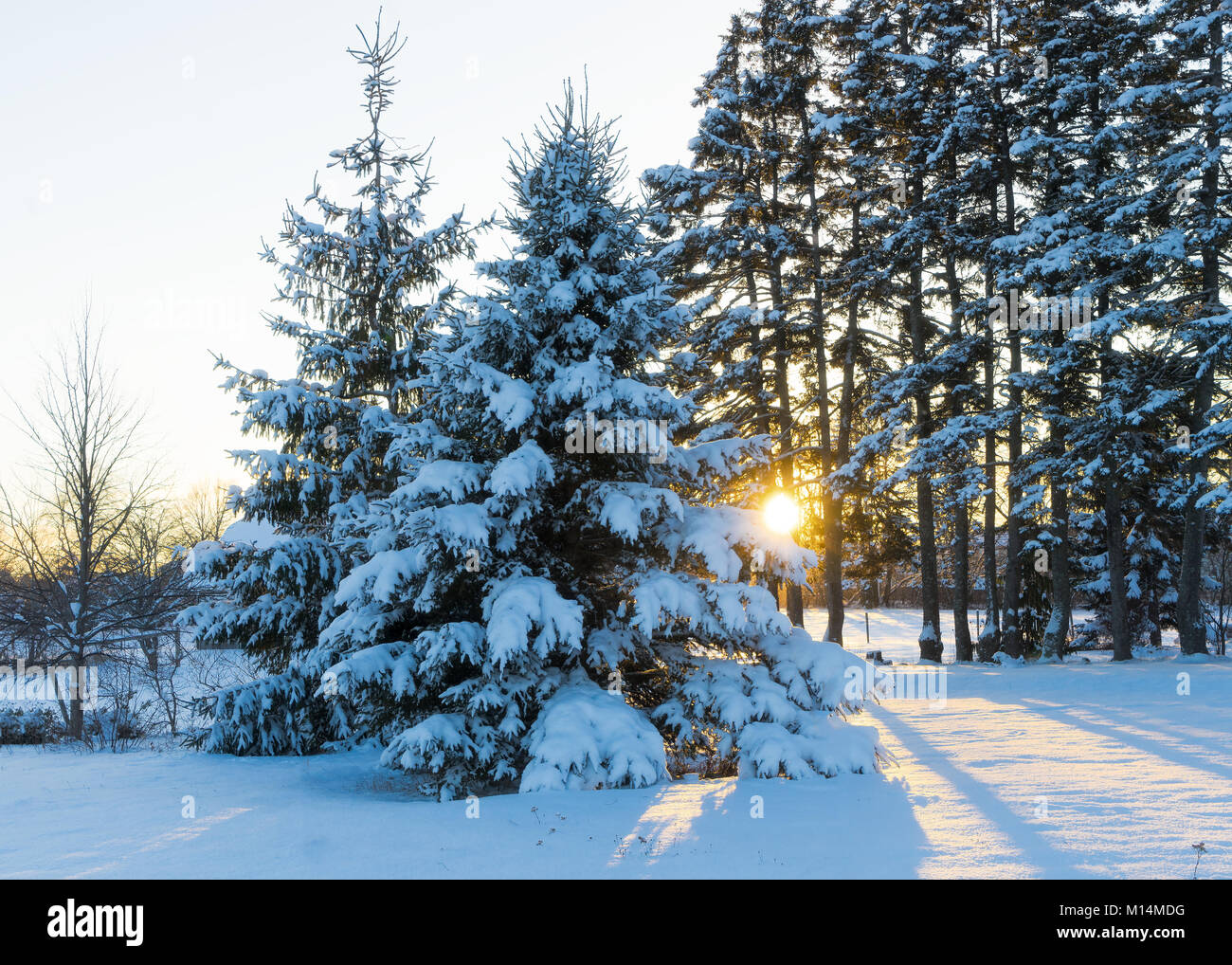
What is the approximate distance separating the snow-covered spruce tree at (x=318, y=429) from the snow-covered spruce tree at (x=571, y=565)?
2128 mm

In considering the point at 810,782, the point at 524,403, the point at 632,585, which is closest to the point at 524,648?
the point at 632,585

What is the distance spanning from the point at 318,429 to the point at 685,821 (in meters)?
8.31

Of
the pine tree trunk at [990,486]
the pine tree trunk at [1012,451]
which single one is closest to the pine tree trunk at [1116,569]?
the pine tree trunk at [1012,451]

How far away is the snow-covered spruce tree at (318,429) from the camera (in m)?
11.6

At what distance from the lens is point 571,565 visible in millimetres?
9328

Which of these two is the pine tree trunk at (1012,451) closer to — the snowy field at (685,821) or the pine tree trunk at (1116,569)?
the pine tree trunk at (1116,569)

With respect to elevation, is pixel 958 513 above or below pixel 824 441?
below

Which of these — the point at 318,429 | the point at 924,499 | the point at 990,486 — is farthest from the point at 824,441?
the point at 318,429

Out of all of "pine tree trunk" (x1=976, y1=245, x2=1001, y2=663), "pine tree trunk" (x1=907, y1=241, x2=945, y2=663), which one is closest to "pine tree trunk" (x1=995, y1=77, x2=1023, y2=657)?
"pine tree trunk" (x1=976, y1=245, x2=1001, y2=663)

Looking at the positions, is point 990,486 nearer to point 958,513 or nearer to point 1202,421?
point 958,513

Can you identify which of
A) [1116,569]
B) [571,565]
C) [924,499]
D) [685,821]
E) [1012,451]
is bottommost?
[685,821]

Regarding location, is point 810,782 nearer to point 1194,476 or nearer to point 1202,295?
point 1194,476
